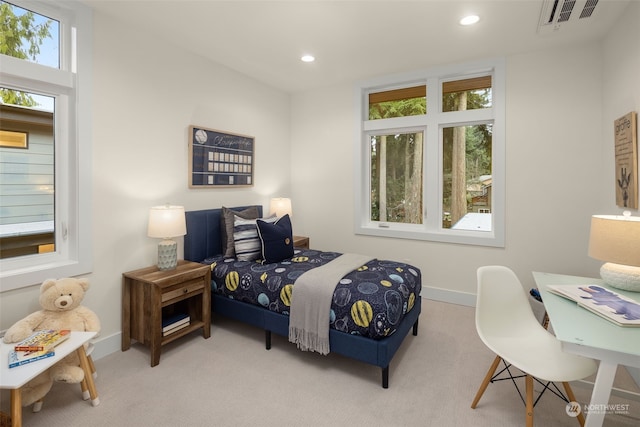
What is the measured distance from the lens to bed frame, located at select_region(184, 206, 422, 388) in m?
2.08

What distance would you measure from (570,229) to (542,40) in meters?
1.81

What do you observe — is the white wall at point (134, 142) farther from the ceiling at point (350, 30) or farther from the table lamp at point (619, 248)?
the table lamp at point (619, 248)

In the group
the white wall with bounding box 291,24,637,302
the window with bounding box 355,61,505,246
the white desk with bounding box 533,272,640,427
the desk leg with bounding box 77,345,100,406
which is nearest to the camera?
the white desk with bounding box 533,272,640,427

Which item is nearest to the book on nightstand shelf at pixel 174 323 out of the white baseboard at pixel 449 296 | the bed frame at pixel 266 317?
the bed frame at pixel 266 317

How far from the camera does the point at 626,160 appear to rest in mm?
2350

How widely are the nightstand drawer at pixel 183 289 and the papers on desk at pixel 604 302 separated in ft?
8.26

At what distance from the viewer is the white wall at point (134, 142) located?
244 cm

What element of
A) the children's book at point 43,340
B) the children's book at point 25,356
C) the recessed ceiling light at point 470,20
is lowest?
the children's book at point 25,356

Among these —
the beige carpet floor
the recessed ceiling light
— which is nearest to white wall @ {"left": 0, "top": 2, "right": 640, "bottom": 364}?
the beige carpet floor

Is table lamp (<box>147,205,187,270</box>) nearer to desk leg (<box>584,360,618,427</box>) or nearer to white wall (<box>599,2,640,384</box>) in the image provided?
desk leg (<box>584,360,618,427</box>)

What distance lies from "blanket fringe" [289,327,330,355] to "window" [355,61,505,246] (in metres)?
1.98

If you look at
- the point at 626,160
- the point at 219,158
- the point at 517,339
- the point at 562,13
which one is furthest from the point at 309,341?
the point at 562,13

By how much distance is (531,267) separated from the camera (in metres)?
3.23

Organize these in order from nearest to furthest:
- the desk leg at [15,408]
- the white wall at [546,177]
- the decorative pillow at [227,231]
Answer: the desk leg at [15,408] → the white wall at [546,177] → the decorative pillow at [227,231]
